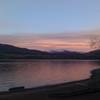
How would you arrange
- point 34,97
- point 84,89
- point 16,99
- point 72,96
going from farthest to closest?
point 84,89
point 72,96
point 16,99
point 34,97

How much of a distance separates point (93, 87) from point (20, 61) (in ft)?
458

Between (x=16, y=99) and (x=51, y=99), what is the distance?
2.85 meters

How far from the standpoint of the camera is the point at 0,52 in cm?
11456

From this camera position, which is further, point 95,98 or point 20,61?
point 20,61

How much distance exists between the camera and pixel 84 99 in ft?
54.4

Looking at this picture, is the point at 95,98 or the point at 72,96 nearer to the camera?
the point at 95,98

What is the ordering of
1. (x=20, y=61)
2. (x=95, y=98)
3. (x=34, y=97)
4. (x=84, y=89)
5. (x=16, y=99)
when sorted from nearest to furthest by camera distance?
(x=34, y=97), (x=16, y=99), (x=95, y=98), (x=84, y=89), (x=20, y=61)

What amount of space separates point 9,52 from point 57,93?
9307 centimetres

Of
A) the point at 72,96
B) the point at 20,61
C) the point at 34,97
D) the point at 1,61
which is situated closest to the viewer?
the point at 34,97

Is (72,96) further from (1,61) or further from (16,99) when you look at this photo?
(1,61)

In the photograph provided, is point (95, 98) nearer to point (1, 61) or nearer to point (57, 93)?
point (57, 93)

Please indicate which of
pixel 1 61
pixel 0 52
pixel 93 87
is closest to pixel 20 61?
pixel 1 61

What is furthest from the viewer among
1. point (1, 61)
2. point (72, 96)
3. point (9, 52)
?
point (1, 61)

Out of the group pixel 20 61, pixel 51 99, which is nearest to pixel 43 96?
pixel 51 99
